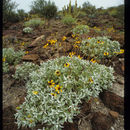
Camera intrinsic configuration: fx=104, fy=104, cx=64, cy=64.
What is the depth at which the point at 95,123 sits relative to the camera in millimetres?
2086

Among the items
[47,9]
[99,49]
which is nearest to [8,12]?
[47,9]

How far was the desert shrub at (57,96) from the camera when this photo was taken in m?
1.75

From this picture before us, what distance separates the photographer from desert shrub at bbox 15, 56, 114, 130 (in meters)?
1.75

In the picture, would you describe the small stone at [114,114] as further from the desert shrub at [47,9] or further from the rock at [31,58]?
the desert shrub at [47,9]

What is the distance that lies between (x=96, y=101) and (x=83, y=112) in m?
0.51

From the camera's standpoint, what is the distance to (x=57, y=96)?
75.6 inches

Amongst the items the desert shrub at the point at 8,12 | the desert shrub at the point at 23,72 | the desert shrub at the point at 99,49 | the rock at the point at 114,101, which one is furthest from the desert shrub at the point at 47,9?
the rock at the point at 114,101

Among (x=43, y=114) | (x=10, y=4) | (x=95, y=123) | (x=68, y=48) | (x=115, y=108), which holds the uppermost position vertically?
(x=10, y=4)

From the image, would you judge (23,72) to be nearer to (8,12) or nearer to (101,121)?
(101,121)

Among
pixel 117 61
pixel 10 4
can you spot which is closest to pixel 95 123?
pixel 117 61

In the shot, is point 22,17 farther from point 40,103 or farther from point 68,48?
point 40,103

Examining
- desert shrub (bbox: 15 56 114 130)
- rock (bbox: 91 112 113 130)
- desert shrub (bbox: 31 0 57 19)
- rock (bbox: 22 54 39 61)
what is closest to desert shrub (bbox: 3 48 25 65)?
rock (bbox: 22 54 39 61)

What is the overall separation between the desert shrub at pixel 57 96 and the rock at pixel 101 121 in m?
0.43

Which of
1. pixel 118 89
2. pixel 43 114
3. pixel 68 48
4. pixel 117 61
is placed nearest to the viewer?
pixel 43 114
